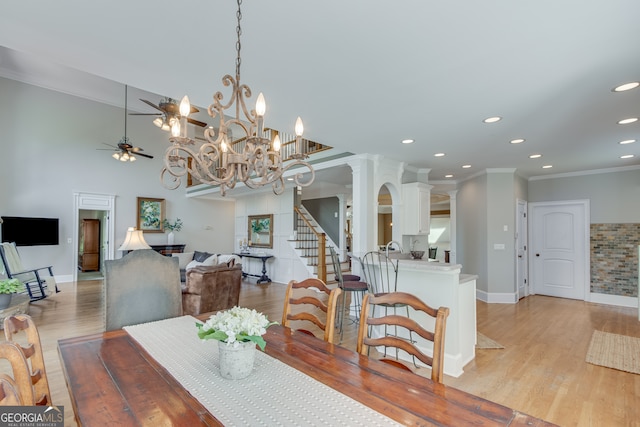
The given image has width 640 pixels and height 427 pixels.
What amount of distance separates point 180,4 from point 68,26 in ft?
2.55

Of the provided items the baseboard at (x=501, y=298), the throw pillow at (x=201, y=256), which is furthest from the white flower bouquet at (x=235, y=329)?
the throw pillow at (x=201, y=256)

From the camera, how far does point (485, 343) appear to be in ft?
12.5

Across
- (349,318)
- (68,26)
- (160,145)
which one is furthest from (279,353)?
(160,145)

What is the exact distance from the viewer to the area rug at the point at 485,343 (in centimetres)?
367

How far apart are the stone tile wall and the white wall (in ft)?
35.6

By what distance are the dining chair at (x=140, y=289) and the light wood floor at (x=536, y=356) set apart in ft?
2.94

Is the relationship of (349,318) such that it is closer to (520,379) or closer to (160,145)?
(520,379)

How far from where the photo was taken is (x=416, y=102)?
2.90 meters

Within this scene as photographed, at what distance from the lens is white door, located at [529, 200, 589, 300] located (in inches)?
246

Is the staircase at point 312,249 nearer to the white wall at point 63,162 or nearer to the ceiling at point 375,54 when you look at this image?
the ceiling at point 375,54

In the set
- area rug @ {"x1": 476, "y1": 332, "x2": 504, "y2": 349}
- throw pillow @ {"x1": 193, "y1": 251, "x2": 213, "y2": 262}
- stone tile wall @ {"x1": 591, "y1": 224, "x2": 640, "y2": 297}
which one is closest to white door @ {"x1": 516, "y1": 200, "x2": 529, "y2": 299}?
stone tile wall @ {"x1": 591, "y1": 224, "x2": 640, "y2": 297}

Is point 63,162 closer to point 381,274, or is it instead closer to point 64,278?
point 64,278

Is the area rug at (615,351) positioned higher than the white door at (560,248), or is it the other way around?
the white door at (560,248)

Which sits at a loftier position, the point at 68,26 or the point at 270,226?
the point at 68,26
